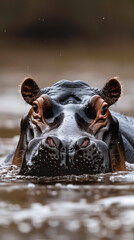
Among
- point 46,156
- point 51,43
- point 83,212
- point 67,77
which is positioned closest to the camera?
point 83,212

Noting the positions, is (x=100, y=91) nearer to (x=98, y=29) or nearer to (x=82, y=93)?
(x=82, y=93)

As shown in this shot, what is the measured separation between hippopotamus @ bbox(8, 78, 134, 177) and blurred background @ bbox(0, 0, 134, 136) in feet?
38.8

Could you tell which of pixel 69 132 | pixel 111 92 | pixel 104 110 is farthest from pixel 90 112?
pixel 111 92

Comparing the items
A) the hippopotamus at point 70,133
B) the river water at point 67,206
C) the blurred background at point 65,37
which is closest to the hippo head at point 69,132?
the hippopotamus at point 70,133

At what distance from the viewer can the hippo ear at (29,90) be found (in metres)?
7.52

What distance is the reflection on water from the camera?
4.22 m

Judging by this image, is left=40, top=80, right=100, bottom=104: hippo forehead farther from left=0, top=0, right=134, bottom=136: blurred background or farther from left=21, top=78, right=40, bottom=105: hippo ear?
left=0, top=0, right=134, bottom=136: blurred background

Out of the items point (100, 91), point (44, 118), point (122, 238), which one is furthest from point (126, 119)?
point (122, 238)

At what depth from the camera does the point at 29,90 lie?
7535mm

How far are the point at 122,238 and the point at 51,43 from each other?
19.3 metres

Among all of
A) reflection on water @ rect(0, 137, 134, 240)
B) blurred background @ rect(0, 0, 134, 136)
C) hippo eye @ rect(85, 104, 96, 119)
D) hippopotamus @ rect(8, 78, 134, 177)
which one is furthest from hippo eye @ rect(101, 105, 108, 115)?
blurred background @ rect(0, 0, 134, 136)

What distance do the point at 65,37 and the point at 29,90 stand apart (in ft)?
52.8

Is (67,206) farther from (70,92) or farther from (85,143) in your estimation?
(70,92)

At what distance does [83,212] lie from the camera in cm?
471
